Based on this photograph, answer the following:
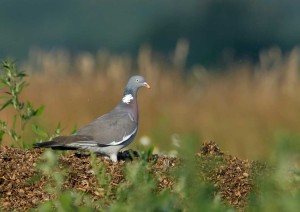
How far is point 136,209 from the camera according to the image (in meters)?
3.93

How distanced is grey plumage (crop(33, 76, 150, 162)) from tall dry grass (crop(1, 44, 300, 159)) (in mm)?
2232

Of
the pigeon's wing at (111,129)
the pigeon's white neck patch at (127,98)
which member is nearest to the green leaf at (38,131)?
the pigeon's wing at (111,129)

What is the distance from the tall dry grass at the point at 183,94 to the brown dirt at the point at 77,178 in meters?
3.15

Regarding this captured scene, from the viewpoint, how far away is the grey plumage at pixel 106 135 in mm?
6844

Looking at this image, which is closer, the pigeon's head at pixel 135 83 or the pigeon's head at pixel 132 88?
the pigeon's head at pixel 132 88

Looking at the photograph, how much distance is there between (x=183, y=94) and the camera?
12.2 metres

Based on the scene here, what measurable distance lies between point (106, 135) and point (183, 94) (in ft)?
16.6

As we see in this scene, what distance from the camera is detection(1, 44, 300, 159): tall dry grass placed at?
10492 mm

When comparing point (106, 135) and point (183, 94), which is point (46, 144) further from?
point (183, 94)

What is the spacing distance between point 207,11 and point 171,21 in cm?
150

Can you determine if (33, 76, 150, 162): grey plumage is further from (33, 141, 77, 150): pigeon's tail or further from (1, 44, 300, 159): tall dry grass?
(1, 44, 300, 159): tall dry grass

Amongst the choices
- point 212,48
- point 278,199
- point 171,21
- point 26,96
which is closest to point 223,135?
point 26,96

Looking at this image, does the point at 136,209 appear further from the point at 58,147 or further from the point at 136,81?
the point at 136,81

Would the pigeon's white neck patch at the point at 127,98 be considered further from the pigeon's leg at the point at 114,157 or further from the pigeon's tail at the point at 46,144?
the pigeon's tail at the point at 46,144
